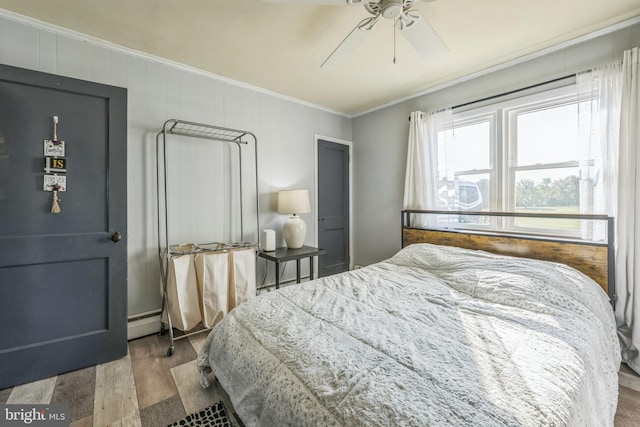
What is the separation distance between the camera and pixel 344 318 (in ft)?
4.76

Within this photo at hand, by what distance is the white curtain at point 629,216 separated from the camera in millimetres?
1928

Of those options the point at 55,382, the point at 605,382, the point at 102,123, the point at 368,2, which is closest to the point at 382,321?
the point at 605,382

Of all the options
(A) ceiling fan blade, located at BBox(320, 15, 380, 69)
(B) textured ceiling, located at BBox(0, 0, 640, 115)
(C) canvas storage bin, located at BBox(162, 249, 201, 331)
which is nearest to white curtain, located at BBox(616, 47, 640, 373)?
(B) textured ceiling, located at BBox(0, 0, 640, 115)

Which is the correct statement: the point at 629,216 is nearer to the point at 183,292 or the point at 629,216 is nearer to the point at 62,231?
the point at 183,292

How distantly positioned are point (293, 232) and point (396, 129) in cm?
184

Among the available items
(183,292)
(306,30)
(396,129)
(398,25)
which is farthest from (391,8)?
(183,292)

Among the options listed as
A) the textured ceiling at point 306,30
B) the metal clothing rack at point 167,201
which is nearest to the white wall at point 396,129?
the textured ceiling at point 306,30

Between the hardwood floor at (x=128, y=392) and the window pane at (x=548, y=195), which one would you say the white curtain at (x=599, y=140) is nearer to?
the window pane at (x=548, y=195)

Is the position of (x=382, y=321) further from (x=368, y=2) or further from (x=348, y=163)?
(x=348, y=163)

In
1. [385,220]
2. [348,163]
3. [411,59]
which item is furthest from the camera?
[348,163]

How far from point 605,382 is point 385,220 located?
2541 mm

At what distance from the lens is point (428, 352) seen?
1.13m

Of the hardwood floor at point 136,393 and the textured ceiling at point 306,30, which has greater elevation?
the textured ceiling at point 306,30

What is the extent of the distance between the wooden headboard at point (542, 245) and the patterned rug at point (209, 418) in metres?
2.35
